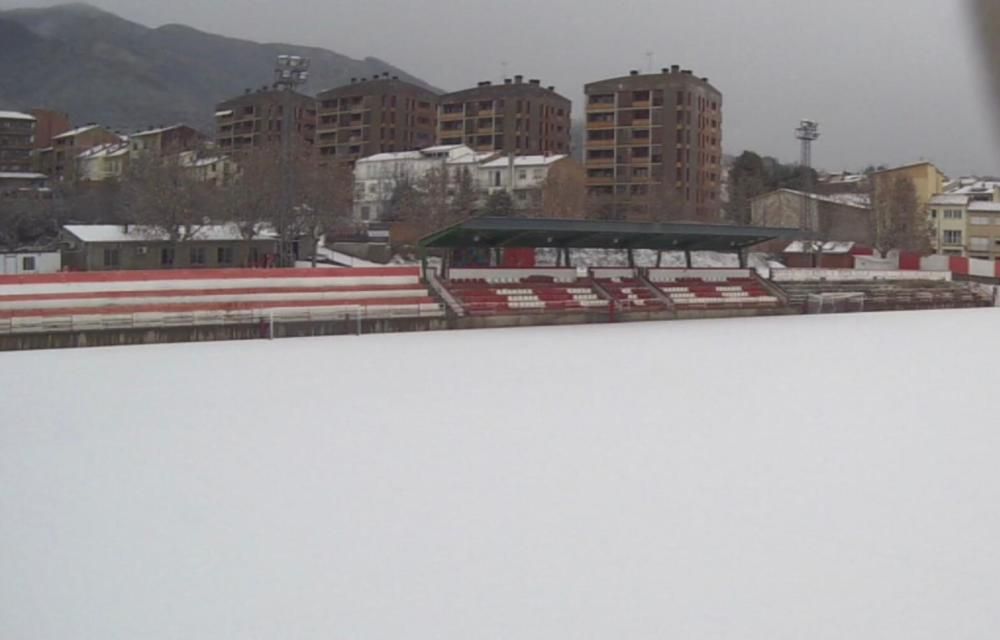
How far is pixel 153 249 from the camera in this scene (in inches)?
914

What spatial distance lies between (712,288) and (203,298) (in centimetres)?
965

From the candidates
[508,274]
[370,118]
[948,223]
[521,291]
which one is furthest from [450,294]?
[370,118]

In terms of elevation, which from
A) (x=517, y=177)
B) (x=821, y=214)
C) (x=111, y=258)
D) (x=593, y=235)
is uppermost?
(x=517, y=177)

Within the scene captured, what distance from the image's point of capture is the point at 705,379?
9000 millimetres

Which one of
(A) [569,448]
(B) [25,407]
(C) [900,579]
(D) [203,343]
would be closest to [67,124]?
(D) [203,343]

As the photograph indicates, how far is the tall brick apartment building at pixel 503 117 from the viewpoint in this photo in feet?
150

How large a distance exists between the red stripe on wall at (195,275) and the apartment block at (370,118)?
30.6 meters

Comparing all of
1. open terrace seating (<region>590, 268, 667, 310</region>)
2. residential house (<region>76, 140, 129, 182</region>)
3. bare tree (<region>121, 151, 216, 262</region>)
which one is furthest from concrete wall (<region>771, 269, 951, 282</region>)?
residential house (<region>76, 140, 129, 182</region>)

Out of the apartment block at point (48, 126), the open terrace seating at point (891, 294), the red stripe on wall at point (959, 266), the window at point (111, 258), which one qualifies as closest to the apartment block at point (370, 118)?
the apartment block at point (48, 126)

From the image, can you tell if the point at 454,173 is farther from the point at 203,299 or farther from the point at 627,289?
the point at 203,299

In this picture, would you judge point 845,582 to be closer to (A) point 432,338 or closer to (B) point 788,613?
(B) point 788,613

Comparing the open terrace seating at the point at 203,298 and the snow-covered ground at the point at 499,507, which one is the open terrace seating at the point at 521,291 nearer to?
the open terrace seating at the point at 203,298

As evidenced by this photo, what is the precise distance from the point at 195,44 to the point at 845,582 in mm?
70016

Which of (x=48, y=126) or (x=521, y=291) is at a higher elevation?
(x=48, y=126)
